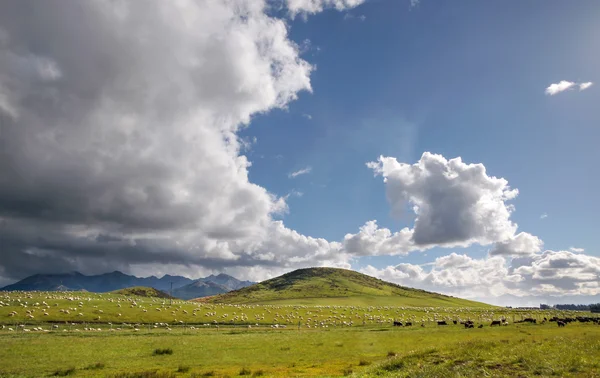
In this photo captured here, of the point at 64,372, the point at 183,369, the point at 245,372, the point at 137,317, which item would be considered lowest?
the point at 64,372

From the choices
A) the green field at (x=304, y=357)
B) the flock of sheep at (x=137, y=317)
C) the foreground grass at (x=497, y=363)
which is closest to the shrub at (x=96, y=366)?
the green field at (x=304, y=357)

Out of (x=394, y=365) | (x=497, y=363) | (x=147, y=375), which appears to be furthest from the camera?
(x=147, y=375)

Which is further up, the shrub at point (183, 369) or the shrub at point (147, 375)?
the shrub at point (147, 375)

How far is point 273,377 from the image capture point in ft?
108

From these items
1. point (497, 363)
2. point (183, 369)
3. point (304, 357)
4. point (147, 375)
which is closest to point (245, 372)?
point (183, 369)

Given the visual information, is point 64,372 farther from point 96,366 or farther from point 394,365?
point 394,365

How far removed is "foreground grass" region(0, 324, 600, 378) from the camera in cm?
2380

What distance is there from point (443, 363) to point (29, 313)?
104775 millimetres

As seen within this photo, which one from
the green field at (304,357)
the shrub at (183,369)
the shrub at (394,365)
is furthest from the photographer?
the shrub at (183,369)

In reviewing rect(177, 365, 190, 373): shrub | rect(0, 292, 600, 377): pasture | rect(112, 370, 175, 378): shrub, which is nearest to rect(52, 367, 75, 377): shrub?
rect(0, 292, 600, 377): pasture

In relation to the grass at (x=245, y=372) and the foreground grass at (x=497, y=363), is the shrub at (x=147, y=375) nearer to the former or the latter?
the grass at (x=245, y=372)

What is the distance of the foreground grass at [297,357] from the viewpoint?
23.8 meters

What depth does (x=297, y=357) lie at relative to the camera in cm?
4791

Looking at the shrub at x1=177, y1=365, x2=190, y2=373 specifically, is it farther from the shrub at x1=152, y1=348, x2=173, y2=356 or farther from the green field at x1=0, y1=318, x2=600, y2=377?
the shrub at x1=152, y1=348, x2=173, y2=356
